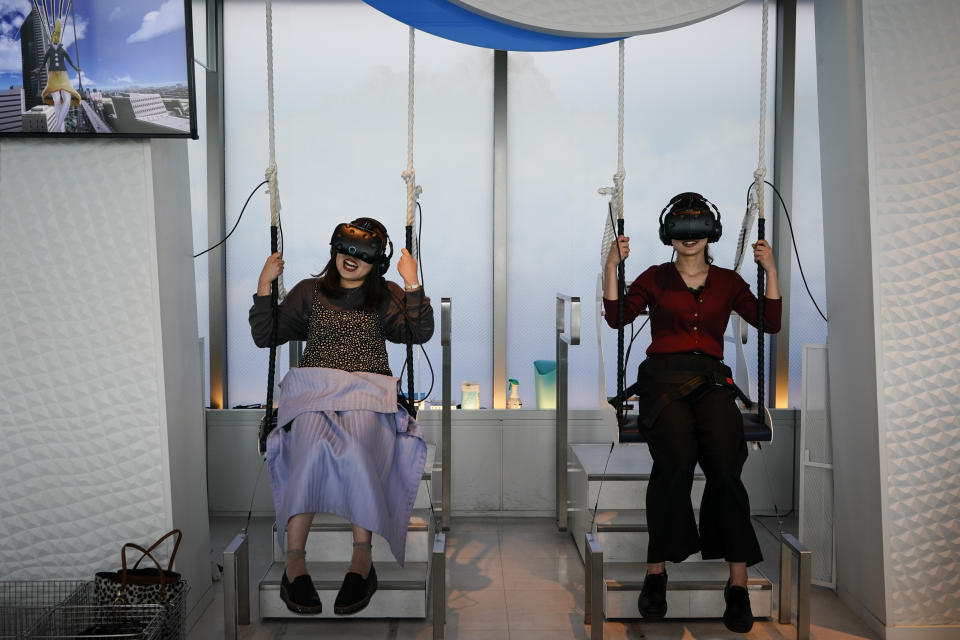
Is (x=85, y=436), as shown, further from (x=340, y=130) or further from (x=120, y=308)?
(x=340, y=130)

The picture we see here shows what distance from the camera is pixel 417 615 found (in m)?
3.13

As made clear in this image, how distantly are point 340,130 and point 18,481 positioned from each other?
2442mm

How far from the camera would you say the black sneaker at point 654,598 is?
2949 mm

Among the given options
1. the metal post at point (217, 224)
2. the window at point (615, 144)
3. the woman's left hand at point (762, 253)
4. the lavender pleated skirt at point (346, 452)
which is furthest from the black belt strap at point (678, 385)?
the metal post at point (217, 224)

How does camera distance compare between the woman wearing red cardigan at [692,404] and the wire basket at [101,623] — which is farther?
the woman wearing red cardigan at [692,404]

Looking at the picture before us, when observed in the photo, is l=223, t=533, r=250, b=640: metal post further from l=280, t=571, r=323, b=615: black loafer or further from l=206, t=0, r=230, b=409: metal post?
l=206, t=0, r=230, b=409: metal post

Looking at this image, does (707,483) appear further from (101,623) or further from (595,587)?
(101,623)

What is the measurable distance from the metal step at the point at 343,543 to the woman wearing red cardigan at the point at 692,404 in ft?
2.82

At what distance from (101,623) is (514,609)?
1.48m

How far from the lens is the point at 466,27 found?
309cm

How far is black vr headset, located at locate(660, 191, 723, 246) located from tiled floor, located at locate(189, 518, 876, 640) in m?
1.44

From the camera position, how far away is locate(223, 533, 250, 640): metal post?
288cm

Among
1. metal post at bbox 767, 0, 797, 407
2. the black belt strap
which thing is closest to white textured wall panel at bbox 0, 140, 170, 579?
the black belt strap

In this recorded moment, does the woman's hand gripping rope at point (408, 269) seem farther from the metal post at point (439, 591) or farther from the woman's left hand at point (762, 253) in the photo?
the woman's left hand at point (762, 253)
